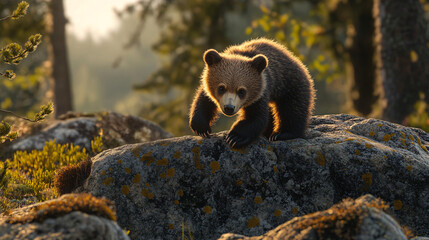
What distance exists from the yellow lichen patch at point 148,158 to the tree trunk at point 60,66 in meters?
9.06

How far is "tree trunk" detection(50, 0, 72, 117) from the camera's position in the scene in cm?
1245

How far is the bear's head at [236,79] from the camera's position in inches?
191

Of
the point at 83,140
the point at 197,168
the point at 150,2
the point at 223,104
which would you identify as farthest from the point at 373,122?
the point at 150,2

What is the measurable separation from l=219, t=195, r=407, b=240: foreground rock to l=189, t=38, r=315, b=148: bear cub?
155 centimetres

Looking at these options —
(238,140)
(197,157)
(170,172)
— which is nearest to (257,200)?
(238,140)

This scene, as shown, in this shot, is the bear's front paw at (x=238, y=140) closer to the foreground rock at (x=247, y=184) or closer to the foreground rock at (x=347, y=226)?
the foreground rock at (x=247, y=184)

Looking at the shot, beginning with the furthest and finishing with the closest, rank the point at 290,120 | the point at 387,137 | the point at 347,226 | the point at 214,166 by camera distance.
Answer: the point at 290,120 < the point at 387,137 < the point at 214,166 < the point at 347,226

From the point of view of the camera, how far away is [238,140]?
4.32m

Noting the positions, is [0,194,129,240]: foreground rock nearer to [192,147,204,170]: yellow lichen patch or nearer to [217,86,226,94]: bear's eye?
[192,147,204,170]: yellow lichen patch

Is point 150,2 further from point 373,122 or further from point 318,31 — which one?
point 373,122

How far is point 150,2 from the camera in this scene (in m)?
13.7

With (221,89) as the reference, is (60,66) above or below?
below

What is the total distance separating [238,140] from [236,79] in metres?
0.91

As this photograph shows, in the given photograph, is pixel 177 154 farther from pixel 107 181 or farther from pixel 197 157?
pixel 107 181
